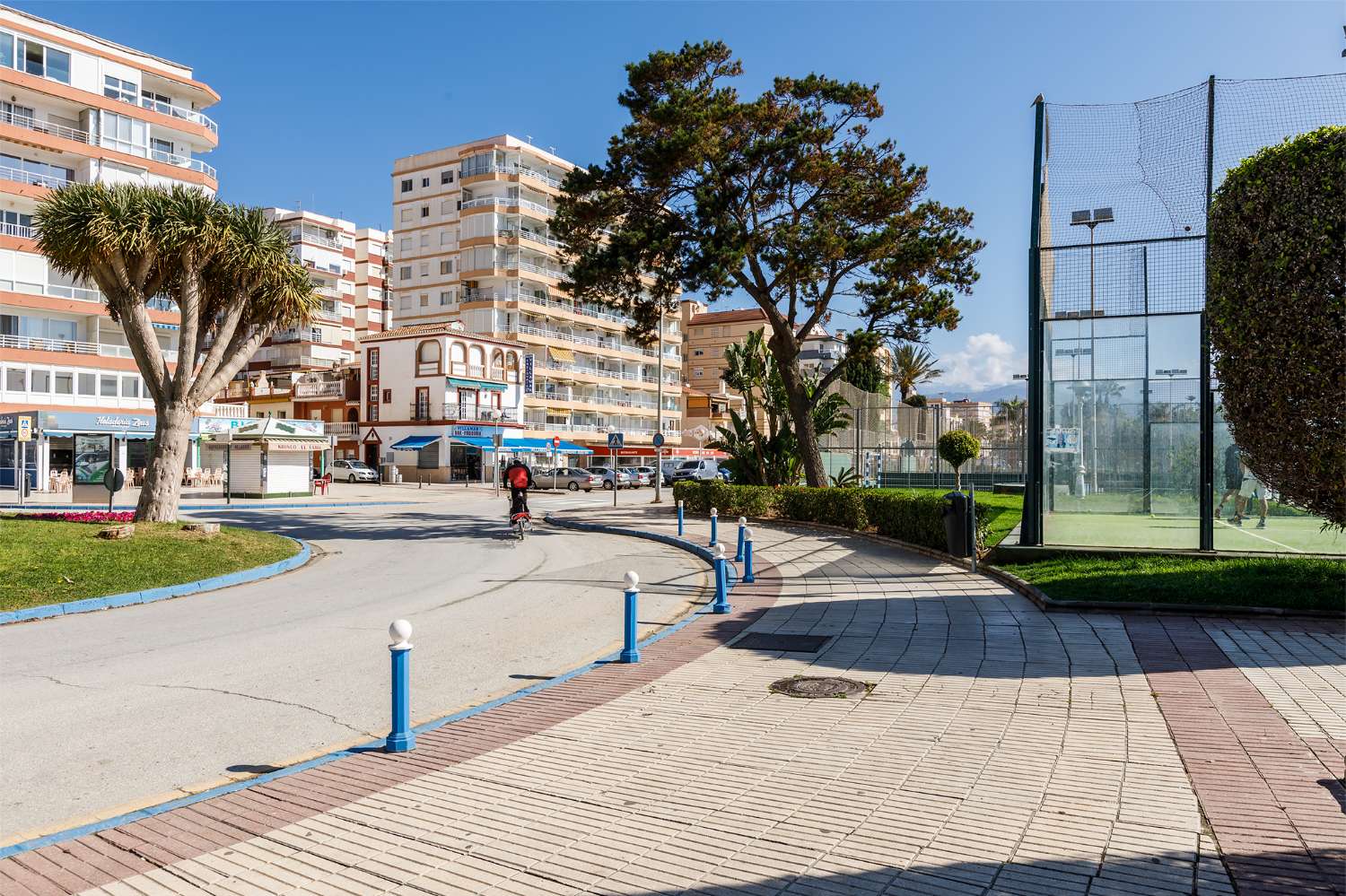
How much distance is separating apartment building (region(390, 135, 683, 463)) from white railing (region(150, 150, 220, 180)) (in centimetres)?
2016

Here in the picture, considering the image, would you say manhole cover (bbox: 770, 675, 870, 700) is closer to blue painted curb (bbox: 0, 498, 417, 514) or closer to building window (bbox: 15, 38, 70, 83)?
blue painted curb (bbox: 0, 498, 417, 514)

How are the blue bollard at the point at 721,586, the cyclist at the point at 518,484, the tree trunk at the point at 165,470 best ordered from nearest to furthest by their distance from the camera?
the blue bollard at the point at 721,586
the tree trunk at the point at 165,470
the cyclist at the point at 518,484

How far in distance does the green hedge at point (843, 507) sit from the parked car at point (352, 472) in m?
33.9

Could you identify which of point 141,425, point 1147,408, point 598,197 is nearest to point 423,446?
point 141,425

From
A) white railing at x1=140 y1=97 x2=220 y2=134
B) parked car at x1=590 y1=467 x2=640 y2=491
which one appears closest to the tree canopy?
parked car at x1=590 y1=467 x2=640 y2=491

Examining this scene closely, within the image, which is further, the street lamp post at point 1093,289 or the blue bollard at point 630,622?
the street lamp post at point 1093,289

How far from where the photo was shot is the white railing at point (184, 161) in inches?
1843

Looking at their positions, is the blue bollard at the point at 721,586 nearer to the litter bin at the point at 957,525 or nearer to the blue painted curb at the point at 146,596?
the litter bin at the point at 957,525

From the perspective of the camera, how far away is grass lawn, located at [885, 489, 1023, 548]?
18.1 meters

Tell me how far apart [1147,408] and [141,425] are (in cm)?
4266

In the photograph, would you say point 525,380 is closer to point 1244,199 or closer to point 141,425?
point 141,425

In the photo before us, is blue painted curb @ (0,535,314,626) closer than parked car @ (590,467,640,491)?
Yes

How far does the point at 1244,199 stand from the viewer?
9.60m

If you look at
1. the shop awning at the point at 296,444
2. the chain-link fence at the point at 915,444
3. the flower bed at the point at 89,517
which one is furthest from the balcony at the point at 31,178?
the chain-link fence at the point at 915,444
